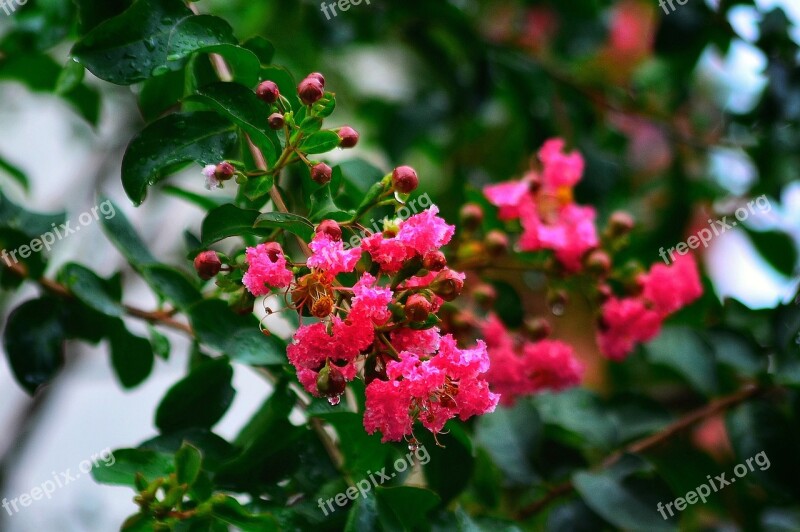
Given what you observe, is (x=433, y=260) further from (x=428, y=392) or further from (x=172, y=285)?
(x=172, y=285)

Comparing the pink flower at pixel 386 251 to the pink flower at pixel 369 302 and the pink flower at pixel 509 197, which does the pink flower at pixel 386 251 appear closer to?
the pink flower at pixel 369 302

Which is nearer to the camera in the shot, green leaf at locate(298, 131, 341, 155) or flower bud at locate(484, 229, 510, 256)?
green leaf at locate(298, 131, 341, 155)

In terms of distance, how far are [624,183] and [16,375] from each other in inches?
45.4

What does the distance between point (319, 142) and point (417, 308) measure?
6.8 inches

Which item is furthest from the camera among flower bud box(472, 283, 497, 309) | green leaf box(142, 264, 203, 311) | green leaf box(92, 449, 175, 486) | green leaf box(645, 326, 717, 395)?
green leaf box(645, 326, 717, 395)

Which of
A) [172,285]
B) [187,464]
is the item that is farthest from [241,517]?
[172,285]

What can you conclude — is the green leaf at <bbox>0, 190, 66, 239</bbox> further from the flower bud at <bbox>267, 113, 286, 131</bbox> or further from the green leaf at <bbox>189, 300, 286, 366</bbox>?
the flower bud at <bbox>267, 113, 286, 131</bbox>

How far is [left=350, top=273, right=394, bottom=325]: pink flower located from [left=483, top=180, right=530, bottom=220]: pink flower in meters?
0.39

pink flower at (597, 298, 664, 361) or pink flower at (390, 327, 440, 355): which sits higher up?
pink flower at (390, 327, 440, 355)

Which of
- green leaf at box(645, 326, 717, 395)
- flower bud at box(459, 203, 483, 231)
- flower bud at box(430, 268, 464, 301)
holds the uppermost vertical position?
flower bud at box(430, 268, 464, 301)

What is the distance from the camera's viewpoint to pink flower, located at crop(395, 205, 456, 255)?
61cm

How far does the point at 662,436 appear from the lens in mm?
1009

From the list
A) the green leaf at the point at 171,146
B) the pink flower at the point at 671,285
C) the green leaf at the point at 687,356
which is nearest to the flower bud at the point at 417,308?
the green leaf at the point at 171,146

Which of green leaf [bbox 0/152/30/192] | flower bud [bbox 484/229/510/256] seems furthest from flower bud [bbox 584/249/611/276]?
green leaf [bbox 0/152/30/192]
